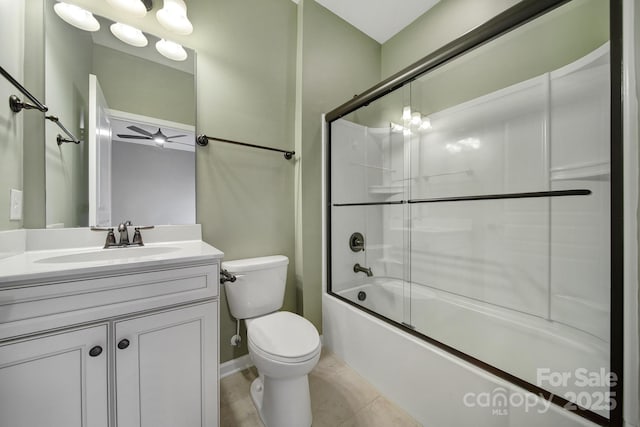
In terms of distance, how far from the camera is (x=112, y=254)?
1105mm

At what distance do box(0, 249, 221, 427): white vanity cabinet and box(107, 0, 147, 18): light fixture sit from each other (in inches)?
52.5

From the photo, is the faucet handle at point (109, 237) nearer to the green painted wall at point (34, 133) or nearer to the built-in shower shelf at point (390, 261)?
the green painted wall at point (34, 133)

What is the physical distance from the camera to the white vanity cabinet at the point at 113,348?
0.68 m

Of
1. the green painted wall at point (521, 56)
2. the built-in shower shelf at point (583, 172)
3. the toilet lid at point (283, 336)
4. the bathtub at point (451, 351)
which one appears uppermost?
the green painted wall at point (521, 56)

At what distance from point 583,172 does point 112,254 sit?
2.31 metres

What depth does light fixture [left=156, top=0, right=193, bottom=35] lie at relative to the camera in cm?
127

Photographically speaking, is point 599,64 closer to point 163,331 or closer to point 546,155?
point 546,155

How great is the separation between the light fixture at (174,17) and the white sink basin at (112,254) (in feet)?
3.96

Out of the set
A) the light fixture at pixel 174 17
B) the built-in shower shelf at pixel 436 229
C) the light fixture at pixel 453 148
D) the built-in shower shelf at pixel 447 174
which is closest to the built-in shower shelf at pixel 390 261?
the built-in shower shelf at pixel 436 229

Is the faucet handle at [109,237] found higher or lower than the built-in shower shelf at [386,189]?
lower

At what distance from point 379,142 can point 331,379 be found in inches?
71.9

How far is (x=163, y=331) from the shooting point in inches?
34.9

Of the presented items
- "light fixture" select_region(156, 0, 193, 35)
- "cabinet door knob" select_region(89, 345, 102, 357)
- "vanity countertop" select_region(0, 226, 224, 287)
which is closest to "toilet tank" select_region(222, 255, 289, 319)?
"vanity countertop" select_region(0, 226, 224, 287)

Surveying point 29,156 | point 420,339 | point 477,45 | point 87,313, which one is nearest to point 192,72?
point 29,156
